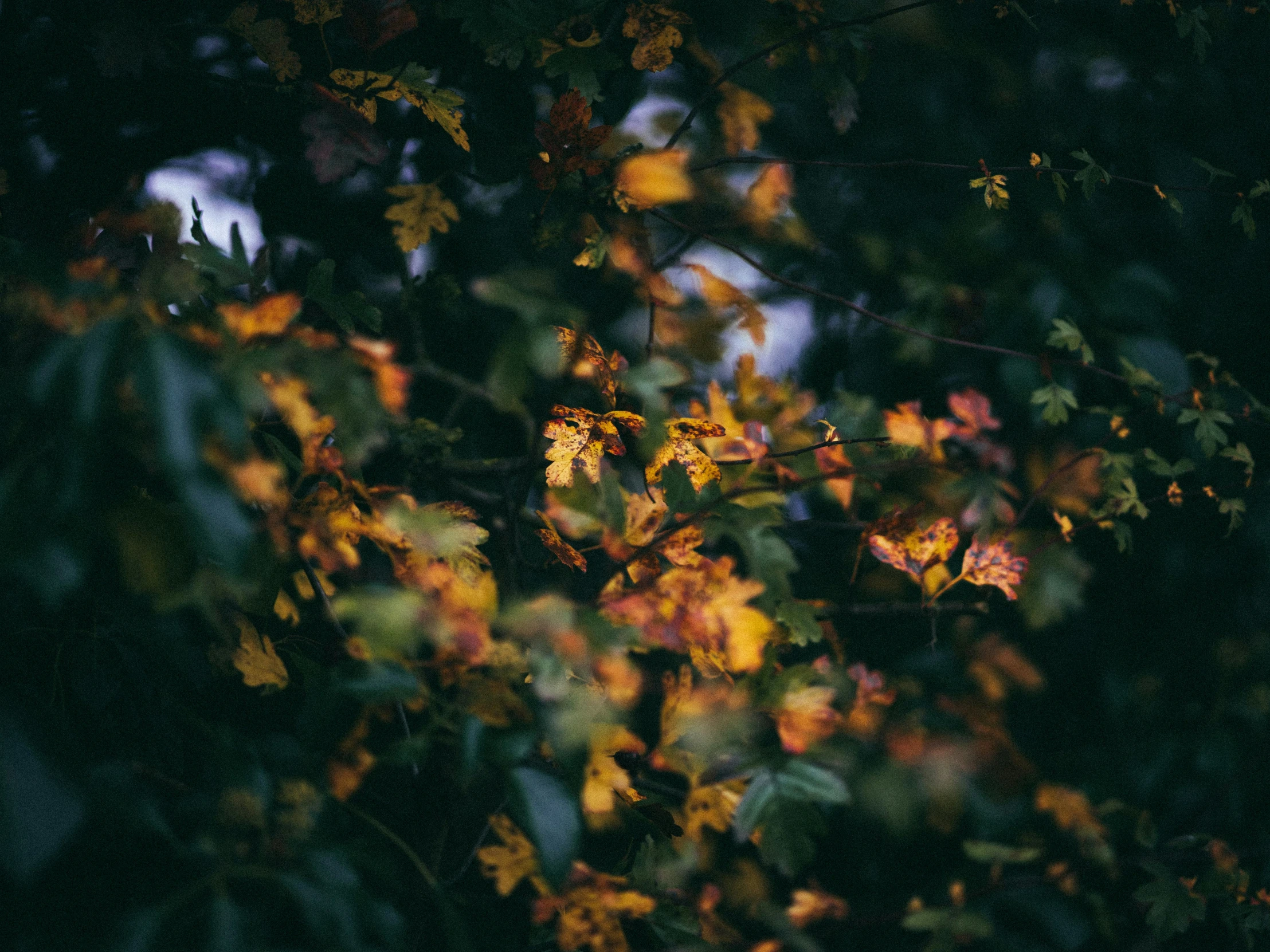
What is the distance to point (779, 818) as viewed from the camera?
2.39 ft

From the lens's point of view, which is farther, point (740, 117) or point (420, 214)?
point (740, 117)

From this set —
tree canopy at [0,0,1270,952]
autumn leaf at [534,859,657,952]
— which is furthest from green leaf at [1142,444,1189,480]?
autumn leaf at [534,859,657,952]

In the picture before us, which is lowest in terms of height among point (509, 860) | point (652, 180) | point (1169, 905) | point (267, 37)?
point (1169, 905)

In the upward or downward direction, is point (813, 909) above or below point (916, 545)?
below

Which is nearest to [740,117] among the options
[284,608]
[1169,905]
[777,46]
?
[777,46]

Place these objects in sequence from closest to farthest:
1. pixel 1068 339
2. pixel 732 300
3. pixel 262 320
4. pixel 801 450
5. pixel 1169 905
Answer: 1. pixel 262 320
2. pixel 801 450
3. pixel 732 300
4. pixel 1169 905
5. pixel 1068 339

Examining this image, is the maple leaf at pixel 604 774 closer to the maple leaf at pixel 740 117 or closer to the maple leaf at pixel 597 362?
the maple leaf at pixel 597 362

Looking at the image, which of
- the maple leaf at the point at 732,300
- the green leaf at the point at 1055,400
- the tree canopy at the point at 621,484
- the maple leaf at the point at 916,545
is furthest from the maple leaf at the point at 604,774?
the green leaf at the point at 1055,400

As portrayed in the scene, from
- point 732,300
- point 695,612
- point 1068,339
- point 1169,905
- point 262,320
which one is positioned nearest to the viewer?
point 262,320

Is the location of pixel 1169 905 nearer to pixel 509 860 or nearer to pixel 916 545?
pixel 916 545

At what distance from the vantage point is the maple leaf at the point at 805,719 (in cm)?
75

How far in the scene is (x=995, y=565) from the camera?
37.2 inches

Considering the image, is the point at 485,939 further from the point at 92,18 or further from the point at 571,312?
the point at 92,18

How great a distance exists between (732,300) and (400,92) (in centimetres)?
43
